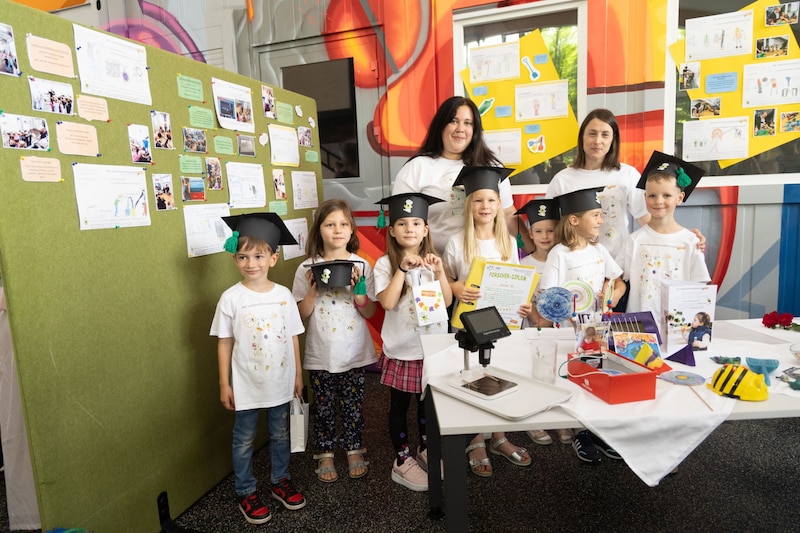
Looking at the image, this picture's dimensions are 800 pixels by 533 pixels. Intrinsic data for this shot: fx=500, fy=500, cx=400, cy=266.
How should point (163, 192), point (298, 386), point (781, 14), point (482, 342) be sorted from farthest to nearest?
point (781, 14)
point (298, 386)
point (163, 192)
point (482, 342)

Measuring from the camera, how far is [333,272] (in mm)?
2211

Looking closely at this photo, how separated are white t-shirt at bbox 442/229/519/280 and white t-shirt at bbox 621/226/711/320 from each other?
611 millimetres

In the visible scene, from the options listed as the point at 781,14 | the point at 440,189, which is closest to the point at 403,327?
the point at 440,189

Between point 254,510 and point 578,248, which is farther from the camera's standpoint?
point 578,248

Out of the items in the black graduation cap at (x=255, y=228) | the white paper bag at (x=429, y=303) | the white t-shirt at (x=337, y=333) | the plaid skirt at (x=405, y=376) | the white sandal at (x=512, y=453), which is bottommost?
the white sandal at (x=512, y=453)

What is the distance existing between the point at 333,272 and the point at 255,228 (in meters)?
0.38

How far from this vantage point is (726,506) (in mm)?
2182

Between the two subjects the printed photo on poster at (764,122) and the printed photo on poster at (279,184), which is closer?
the printed photo on poster at (279,184)

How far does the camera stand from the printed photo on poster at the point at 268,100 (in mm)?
2742

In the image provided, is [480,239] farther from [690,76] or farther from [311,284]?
[690,76]

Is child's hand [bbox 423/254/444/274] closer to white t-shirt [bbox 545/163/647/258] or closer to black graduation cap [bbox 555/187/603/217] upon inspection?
black graduation cap [bbox 555/187/603/217]

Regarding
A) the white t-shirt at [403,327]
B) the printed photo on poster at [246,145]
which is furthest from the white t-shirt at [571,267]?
the printed photo on poster at [246,145]

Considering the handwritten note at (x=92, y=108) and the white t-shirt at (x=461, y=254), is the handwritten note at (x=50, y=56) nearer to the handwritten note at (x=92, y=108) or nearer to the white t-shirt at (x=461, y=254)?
the handwritten note at (x=92, y=108)

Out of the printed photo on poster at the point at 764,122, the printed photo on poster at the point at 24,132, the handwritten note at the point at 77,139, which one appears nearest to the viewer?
the printed photo on poster at the point at 24,132
